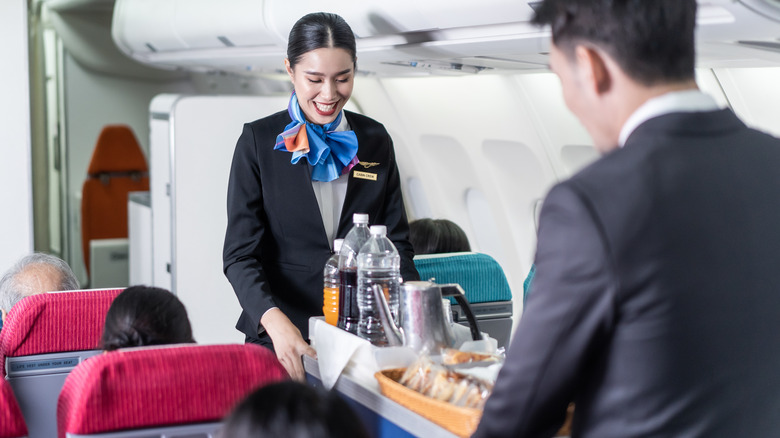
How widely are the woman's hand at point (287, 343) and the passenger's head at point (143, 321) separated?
→ 302mm

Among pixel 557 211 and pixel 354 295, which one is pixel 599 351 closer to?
pixel 557 211

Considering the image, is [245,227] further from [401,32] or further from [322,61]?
[401,32]

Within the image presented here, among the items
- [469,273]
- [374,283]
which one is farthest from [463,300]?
[469,273]

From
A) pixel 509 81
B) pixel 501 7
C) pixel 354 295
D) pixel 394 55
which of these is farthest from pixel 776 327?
pixel 509 81

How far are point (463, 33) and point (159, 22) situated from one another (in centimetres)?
311

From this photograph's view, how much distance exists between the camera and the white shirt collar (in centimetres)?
139

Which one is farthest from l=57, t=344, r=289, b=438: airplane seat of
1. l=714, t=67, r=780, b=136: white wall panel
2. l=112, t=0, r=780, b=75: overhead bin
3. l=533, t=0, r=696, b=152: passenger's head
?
l=714, t=67, r=780, b=136: white wall panel

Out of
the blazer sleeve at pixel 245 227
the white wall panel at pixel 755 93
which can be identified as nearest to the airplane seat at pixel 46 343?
the blazer sleeve at pixel 245 227

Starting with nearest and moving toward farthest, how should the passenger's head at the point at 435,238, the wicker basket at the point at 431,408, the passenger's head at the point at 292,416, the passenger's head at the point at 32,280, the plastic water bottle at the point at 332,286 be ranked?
the passenger's head at the point at 292,416, the wicker basket at the point at 431,408, the plastic water bottle at the point at 332,286, the passenger's head at the point at 32,280, the passenger's head at the point at 435,238

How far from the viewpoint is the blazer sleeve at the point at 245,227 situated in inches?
105

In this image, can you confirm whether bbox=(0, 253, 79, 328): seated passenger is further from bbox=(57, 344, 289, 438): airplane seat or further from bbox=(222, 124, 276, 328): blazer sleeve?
bbox=(57, 344, 289, 438): airplane seat

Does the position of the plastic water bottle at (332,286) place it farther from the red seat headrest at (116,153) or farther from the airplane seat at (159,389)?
the red seat headrest at (116,153)

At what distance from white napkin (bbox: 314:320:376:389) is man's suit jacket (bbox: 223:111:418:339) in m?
0.42

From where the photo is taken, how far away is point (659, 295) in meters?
1.33
